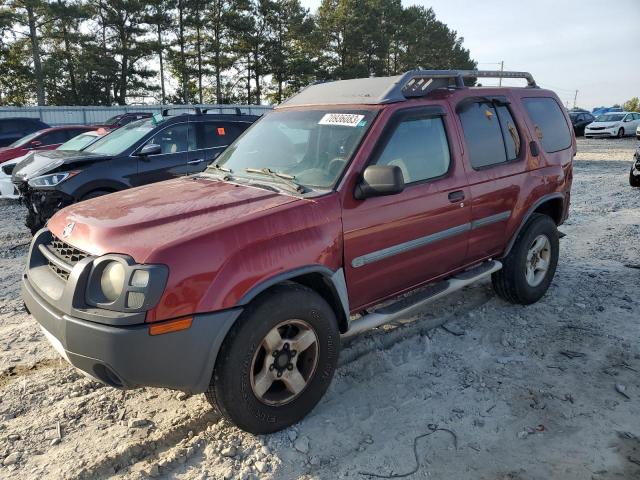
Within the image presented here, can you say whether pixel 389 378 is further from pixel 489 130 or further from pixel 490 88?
pixel 490 88

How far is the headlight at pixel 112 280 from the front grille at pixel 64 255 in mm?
A: 282

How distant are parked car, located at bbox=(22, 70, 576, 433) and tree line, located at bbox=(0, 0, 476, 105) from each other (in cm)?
3165

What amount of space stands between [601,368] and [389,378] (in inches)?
63.4

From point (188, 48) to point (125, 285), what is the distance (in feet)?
129

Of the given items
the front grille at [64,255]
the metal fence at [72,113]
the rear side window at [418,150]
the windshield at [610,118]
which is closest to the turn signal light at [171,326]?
the front grille at [64,255]

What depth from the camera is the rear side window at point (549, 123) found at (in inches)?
187

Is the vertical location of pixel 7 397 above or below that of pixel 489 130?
below

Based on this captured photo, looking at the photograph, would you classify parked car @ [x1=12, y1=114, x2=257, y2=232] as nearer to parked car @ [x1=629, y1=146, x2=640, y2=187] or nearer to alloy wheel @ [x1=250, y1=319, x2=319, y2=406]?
alloy wheel @ [x1=250, y1=319, x2=319, y2=406]

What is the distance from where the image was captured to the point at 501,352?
3965mm

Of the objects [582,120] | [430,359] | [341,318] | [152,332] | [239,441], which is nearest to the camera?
[152,332]

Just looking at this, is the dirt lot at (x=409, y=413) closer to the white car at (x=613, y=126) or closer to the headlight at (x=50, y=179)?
the headlight at (x=50, y=179)

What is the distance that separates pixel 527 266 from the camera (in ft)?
15.5

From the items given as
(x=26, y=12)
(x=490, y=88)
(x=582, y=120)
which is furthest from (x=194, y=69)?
(x=490, y=88)

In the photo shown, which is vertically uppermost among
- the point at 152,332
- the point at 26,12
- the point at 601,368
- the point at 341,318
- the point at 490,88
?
the point at 26,12
